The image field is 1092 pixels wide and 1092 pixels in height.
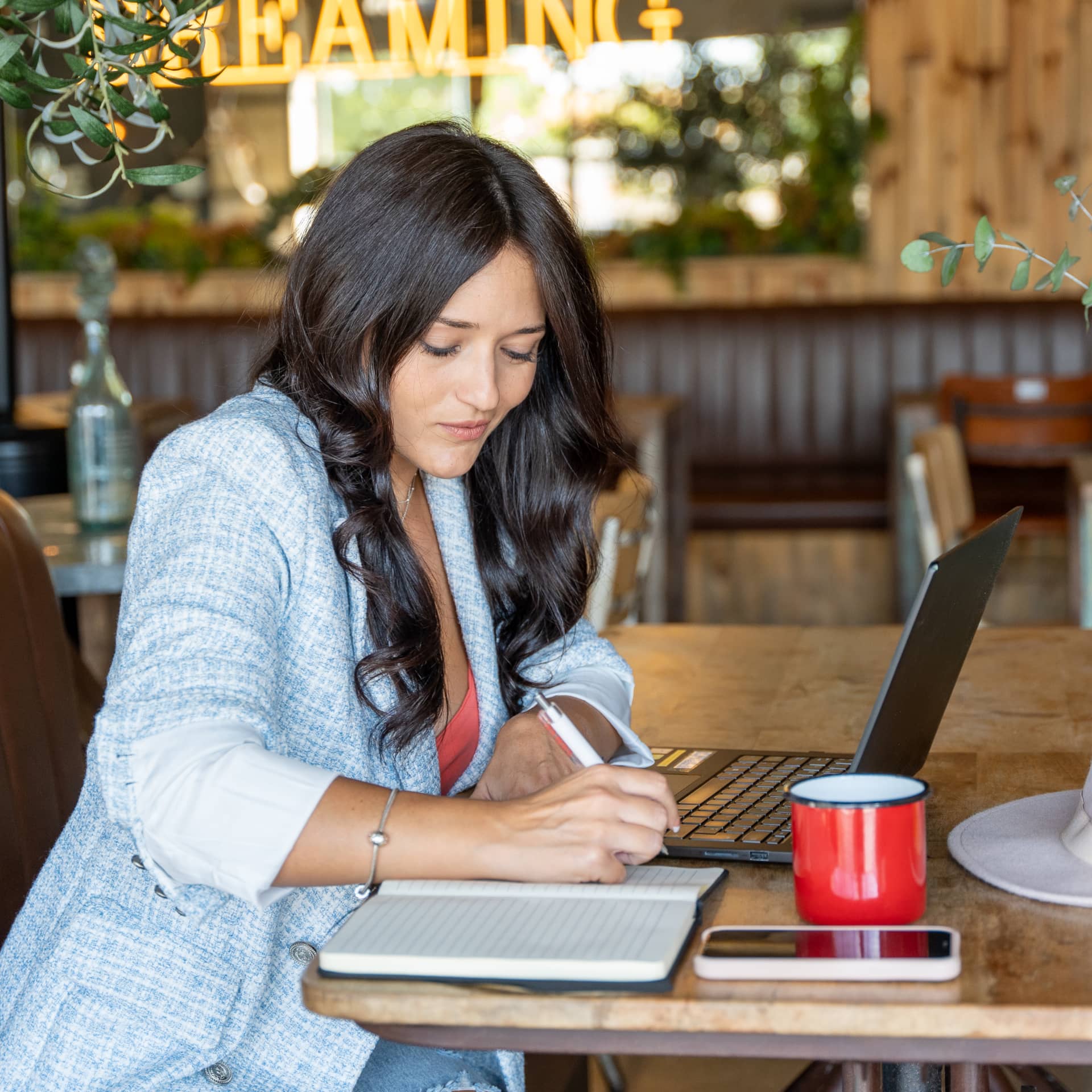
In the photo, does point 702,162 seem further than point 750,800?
Yes

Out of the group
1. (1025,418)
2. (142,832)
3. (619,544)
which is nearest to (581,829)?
(142,832)

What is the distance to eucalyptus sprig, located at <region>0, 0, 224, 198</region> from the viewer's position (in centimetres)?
114

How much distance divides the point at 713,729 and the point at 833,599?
13.0 ft

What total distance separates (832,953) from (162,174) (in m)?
0.75

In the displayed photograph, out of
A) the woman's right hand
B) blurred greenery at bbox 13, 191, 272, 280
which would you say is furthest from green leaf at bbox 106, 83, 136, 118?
blurred greenery at bbox 13, 191, 272, 280

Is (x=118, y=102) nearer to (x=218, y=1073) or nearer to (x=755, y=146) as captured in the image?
(x=218, y=1073)

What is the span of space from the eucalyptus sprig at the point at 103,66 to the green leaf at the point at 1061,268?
637 millimetres

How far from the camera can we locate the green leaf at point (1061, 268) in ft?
3.31

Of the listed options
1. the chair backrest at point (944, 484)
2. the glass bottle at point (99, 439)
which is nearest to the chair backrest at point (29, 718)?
the glass bottle at point (99, 439)

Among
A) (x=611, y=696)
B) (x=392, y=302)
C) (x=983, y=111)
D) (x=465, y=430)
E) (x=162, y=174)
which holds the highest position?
(x=983, y=111)

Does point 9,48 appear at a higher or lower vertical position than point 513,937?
higher

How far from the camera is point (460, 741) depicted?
1353 mm

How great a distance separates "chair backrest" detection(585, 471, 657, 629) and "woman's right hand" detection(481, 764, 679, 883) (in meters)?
1.17

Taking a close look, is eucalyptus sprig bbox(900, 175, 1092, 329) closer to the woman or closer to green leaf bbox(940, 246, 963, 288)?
green leaf bbox(940, 246, 963, 288)
